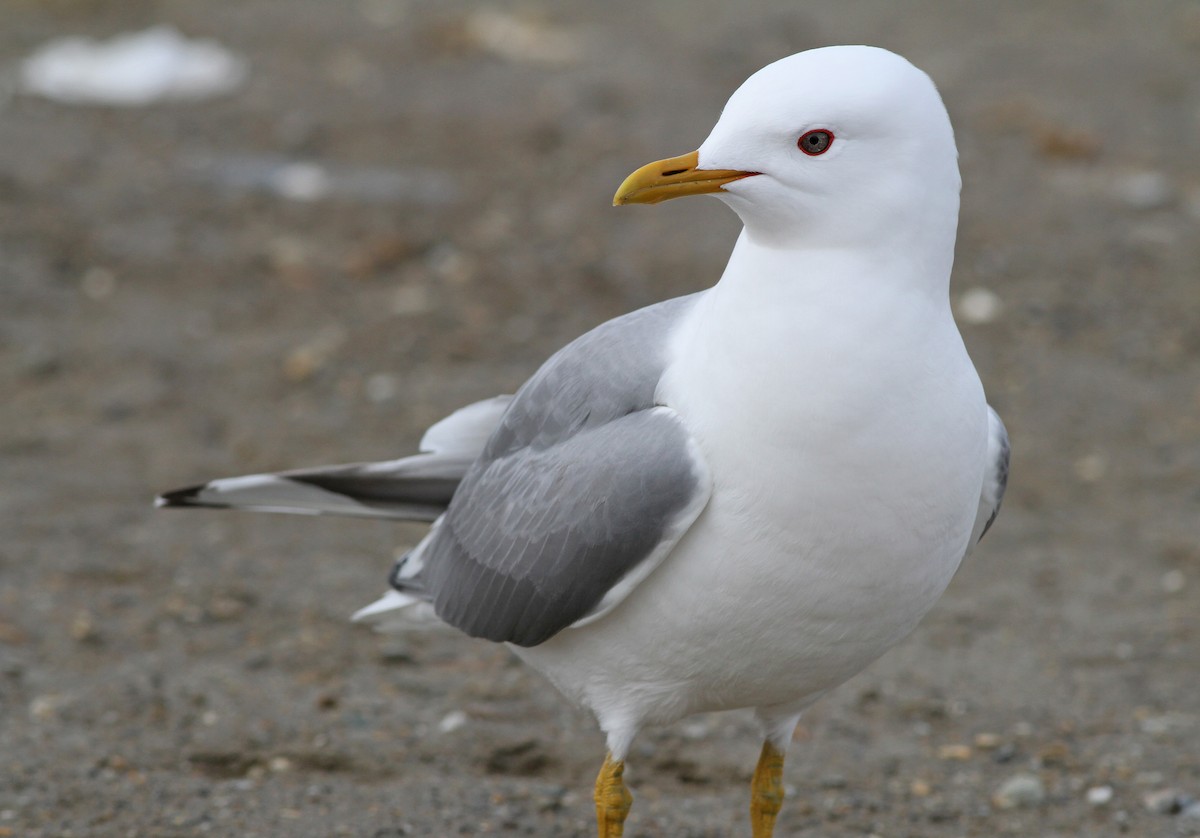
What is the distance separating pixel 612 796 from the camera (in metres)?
3.29

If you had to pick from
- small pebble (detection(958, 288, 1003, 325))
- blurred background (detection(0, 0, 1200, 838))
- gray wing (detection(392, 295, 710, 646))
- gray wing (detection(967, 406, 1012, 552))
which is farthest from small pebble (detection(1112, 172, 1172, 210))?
gray wing (detection(392, 295, 710, 646))

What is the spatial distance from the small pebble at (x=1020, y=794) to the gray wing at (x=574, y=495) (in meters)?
1.56

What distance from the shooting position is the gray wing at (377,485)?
3.61 meters

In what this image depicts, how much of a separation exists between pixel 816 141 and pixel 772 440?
0.53 metres

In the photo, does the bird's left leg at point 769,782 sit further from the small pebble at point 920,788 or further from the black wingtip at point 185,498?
the black wingtip at point 185,498

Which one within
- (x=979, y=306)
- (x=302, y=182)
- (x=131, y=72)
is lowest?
(x=979, y=306)

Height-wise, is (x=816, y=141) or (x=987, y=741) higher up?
(x=816, y=141)

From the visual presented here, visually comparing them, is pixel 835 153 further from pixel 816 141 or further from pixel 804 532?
pixel 804 532

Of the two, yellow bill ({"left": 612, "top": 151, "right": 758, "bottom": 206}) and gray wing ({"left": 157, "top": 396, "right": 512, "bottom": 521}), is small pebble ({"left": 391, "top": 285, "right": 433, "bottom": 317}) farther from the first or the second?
yellow bill ({"left": 612, "top": 151, "right": 758, "bottom": 206})

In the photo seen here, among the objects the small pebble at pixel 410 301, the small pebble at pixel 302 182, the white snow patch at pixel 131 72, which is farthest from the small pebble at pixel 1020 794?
the white snow patch at pixel 131 72

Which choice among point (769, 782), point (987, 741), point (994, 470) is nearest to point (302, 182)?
point (987, 741)

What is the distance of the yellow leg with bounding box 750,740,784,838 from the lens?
350cm

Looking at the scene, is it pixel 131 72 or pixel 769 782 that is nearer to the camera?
pixel 769 782

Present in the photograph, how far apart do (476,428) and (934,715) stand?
1.73 meters
